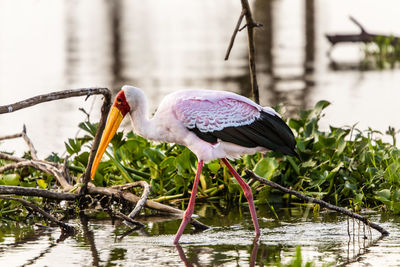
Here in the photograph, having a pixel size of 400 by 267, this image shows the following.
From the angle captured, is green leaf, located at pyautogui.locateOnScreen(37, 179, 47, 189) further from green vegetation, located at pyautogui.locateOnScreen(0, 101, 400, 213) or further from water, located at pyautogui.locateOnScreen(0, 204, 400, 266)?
water, located at pyautogui.locateOnScreen(0, 204, 400, 266)

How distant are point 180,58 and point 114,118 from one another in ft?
42.3

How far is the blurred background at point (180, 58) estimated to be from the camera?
43.4ft

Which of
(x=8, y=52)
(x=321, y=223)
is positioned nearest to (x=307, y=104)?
(x=321, y=223)

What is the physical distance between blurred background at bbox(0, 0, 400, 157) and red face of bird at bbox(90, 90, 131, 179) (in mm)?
1124

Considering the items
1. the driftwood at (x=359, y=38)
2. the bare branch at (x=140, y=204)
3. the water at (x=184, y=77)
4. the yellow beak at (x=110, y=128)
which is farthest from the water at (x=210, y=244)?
the driftwood at (x=359, y=38)

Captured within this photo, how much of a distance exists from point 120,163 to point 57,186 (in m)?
0.66

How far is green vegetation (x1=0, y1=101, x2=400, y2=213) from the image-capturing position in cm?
757

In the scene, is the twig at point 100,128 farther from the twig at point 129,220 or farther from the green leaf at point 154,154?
the green leaf at point 154,154

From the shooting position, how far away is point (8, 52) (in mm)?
20469

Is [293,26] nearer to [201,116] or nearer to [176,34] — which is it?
[176,34]

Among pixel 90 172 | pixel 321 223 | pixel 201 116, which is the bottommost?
pixel 321 223

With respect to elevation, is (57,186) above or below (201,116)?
below

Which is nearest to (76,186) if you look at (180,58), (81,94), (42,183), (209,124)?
(42,183)

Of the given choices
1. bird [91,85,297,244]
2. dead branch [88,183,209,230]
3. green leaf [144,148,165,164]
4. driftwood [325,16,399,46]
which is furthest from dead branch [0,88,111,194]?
driftwood [325,16,399,46]
